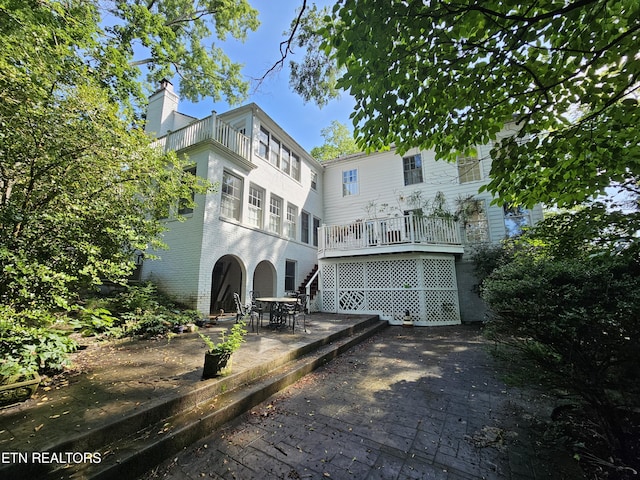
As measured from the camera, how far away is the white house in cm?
835

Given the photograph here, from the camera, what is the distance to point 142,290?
22.4 feet

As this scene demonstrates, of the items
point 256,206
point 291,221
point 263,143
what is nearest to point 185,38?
point 263,143

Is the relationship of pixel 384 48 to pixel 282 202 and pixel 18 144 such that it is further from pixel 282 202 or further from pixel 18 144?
pixel 282 202

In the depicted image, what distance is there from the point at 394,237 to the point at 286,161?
649 cm

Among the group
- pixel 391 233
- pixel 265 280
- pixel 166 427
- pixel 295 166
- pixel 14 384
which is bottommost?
pixel 166 427

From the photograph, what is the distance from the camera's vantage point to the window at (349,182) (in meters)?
14.0

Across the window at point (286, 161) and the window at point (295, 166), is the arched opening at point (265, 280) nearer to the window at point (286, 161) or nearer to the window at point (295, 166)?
the window at point (286, 161)

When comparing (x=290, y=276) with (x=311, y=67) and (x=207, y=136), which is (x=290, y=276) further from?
(x=311, y=67)

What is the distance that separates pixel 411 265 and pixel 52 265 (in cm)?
915

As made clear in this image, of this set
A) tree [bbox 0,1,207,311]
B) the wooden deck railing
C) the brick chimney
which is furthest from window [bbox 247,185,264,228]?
tree [bbox 0,1,207,311]

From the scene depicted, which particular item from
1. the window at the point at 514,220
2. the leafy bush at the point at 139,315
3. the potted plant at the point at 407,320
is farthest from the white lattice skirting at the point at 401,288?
the leafy bush at the point at 139,315

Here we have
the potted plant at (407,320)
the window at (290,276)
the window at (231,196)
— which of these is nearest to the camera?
the potted plant at (407,320)

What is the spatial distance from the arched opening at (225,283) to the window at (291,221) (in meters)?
2.79

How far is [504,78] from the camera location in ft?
9.64
